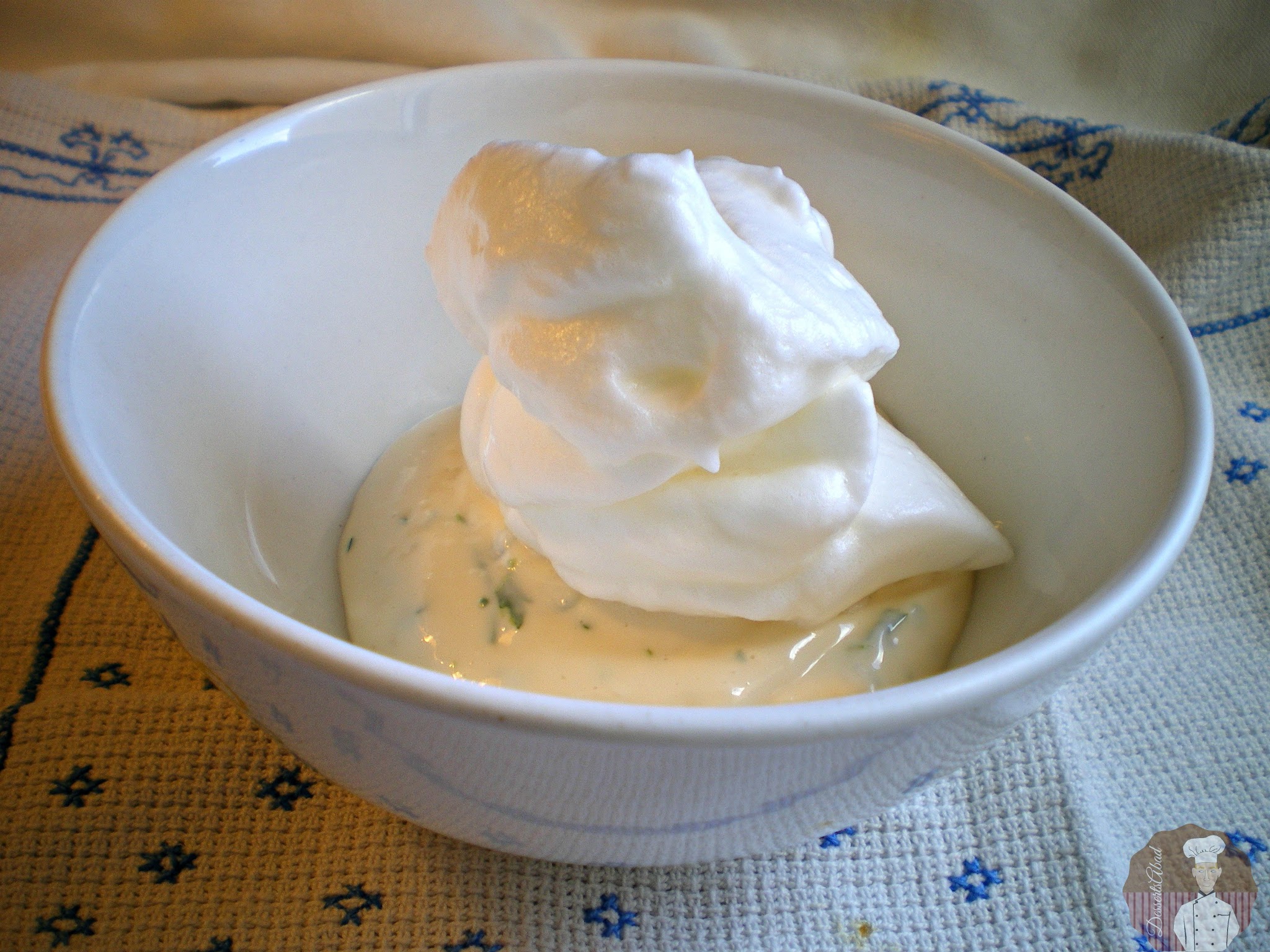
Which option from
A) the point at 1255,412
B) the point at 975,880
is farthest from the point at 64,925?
the point at 1255,412

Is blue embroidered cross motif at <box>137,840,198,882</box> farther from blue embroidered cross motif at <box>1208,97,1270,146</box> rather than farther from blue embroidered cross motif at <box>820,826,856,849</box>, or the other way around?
blue embroidered cross motif at <box>1208,97,1270,146</box>

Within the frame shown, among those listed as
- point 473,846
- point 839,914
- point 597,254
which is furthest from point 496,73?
point 839,914

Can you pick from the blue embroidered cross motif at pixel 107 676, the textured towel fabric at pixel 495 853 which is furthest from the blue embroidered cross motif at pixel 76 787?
the blue embroidered cross motif at pixel 107 676

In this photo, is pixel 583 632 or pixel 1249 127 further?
pixel 1249 127

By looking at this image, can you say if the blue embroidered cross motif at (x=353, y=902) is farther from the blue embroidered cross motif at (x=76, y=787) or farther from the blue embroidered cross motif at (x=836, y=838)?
the blue embroidered cross motif at (x=836, y=838)

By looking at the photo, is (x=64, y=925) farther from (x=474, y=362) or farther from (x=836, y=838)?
(x=474, y=362)

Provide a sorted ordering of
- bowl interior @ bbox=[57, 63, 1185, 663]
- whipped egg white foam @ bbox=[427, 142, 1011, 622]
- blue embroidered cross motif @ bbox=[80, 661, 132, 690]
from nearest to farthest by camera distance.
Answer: whipped egg white foam @ bbox=[427, 142, 1011, 622] < bowl interior @ bbox=[57, 63, 1185, 663] < blue embroidered cross motif @ bbox=[80, 661, 132, 690]

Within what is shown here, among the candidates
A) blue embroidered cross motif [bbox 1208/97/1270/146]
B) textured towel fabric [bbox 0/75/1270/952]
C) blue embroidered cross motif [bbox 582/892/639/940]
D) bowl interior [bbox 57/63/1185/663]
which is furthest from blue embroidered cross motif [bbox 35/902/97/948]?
blue embroidered cross motif [bbox 1208/97/1270/146]

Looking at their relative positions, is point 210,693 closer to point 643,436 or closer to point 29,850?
point 29,850
